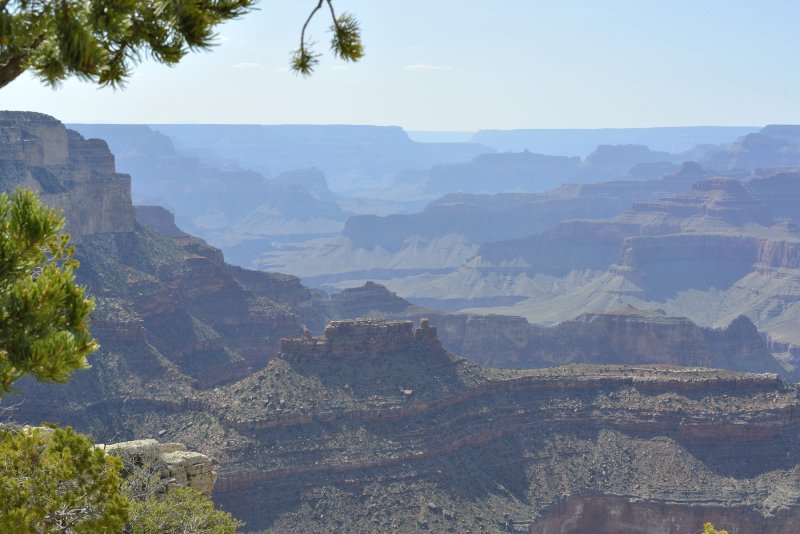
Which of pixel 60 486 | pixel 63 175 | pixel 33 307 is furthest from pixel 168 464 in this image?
pixel 63 175

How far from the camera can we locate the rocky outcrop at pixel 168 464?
2425 cm

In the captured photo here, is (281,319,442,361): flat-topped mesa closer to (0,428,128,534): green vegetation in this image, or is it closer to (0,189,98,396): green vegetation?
(0,428,128,534): green vegetation

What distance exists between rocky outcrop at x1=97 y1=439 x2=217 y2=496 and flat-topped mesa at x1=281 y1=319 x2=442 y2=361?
35719mm

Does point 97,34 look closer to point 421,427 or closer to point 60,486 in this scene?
point 60,486

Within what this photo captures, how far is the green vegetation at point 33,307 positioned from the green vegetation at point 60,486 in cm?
503

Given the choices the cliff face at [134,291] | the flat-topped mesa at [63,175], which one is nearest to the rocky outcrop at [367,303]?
the cliff face at [134,291]

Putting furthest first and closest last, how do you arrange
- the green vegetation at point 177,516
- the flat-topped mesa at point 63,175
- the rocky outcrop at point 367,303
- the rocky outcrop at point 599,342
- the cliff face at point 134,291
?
1. the rocky outcrop at point 367,303
2. the rocky outcrop at point 599,342
3. the flat-topped mesa at point 63,175
4. the cliff face at point 134,291
5. the green vegetation at point 177,516

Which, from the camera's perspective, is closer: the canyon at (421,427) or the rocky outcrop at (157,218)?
the canyon at (421,427)

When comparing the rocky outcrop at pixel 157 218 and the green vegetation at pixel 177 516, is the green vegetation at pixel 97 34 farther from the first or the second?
the rocky outcrop at pixel 157 218

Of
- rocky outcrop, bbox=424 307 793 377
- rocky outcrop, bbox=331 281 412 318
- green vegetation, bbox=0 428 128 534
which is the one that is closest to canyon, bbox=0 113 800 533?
green vegetation, bbox=0 428 128 534

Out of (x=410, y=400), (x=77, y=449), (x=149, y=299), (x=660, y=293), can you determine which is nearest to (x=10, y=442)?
(x=77, y=449)

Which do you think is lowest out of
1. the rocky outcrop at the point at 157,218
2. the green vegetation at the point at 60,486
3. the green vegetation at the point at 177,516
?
the green vegetation at the point at 177,516

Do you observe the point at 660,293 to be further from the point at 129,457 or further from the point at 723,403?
the point at 129,457

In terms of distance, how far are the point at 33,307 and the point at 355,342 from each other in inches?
2031
